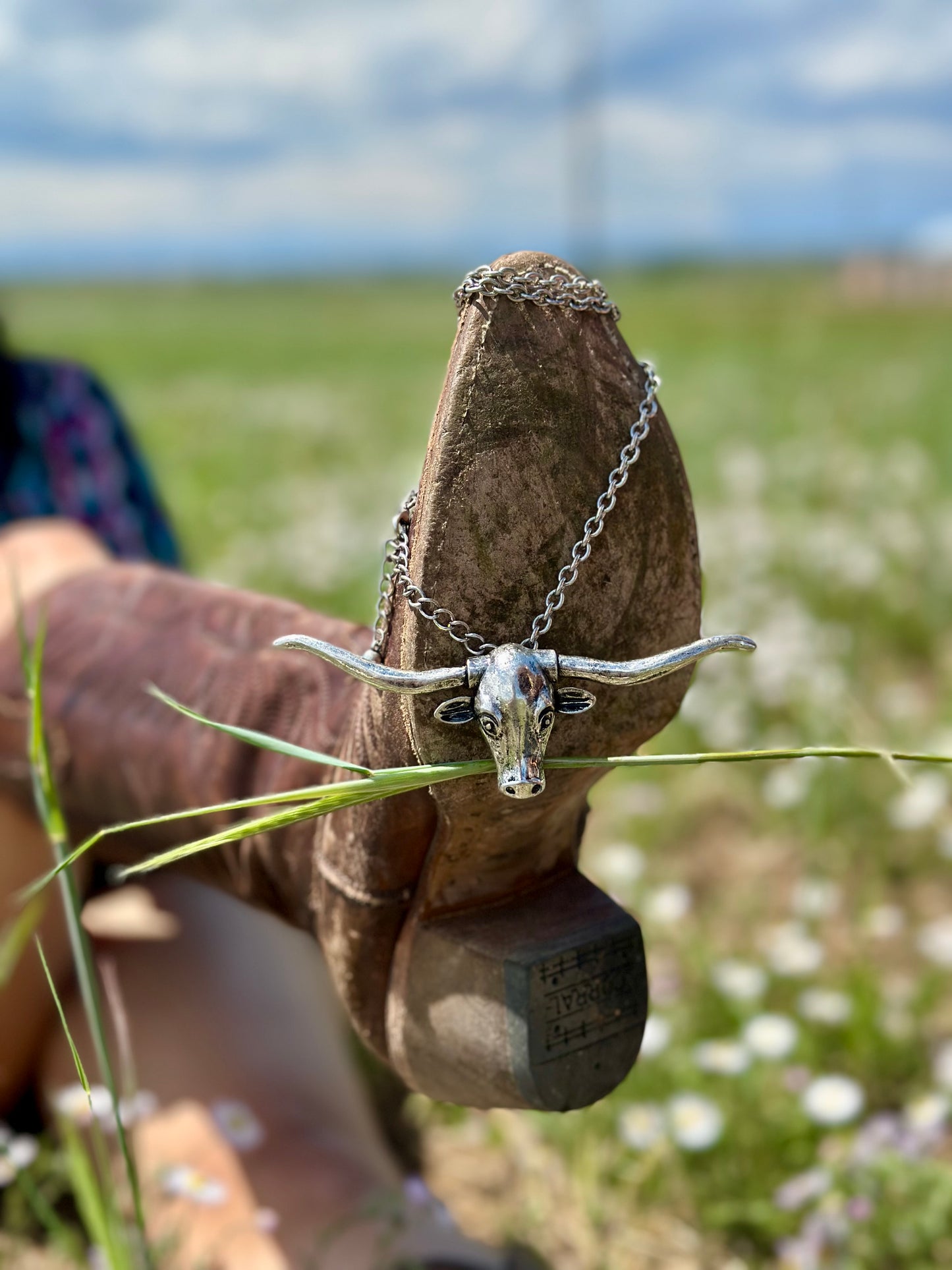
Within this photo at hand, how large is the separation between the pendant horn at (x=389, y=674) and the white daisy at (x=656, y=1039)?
71 centimetres

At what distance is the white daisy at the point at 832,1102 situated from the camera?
3.78 ft

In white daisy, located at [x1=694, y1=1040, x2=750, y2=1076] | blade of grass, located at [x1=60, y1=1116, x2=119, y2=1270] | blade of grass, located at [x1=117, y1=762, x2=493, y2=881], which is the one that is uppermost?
blade of grass, located at [x1=117, y1=762, x2=493, y2=881]

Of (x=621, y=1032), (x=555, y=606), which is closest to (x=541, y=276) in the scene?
(x=555, y=606)

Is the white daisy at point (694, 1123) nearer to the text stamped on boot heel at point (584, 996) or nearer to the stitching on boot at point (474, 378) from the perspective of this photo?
the text stamped on boot heel at point (584, 996)

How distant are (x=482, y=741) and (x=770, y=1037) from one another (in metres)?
0.75

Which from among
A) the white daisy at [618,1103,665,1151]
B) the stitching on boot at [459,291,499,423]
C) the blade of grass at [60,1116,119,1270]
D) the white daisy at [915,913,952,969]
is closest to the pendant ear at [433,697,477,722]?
the stitching on boot at [459,291,499,423]

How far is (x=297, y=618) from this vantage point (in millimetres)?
997

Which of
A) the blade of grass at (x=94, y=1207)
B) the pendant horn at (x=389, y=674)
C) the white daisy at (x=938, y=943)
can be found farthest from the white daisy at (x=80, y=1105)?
the white daisy at (x=938, y=943)

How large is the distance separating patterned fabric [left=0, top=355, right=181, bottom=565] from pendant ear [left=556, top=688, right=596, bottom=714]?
1.17m

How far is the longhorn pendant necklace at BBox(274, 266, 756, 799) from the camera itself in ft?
2.22

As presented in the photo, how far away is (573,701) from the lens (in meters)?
0.70

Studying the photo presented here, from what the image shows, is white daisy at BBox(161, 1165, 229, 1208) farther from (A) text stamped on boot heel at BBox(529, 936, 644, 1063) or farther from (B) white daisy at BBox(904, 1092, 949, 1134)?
(B) white daisy at BBox(904, 1092, 949, 1134)

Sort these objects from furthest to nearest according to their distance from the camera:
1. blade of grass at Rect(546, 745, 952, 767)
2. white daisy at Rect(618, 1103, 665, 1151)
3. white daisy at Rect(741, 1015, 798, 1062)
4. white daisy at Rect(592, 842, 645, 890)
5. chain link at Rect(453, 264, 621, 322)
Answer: white daisy at Rect(592, 842, 645, 890) < white daisy at Rect(741, 1015, 798, 1062) < white daisy at Rect(618, 1103, 665, 1151) < chain link at Rect(453, 264, 621, 322) < blade of grass at Rect(546, 745, 952, 767)

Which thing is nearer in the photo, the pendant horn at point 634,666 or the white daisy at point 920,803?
the pendant horn at point 634,666
